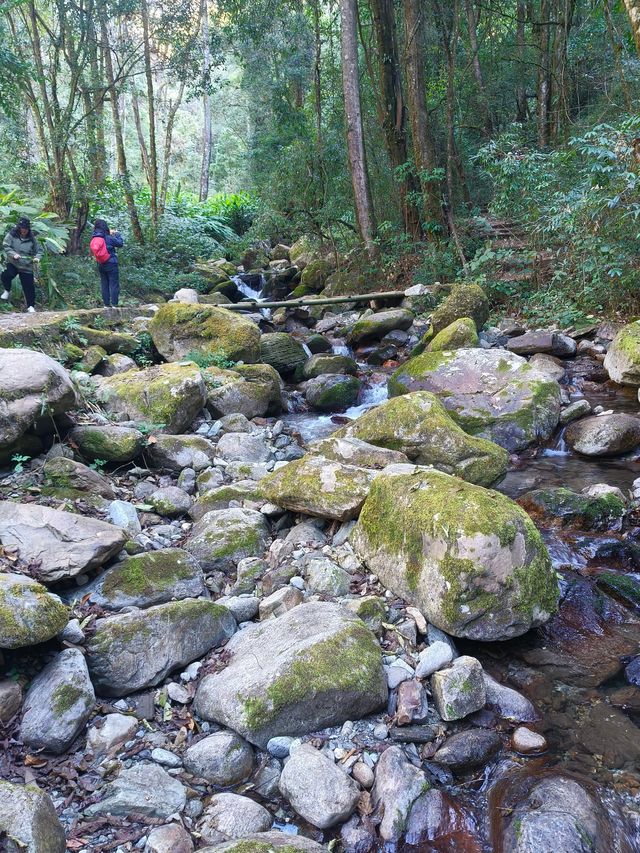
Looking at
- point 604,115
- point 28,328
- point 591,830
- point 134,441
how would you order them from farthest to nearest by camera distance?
1. point 604,115
2. point 28,328
3. point 134,441
4. point 591,830

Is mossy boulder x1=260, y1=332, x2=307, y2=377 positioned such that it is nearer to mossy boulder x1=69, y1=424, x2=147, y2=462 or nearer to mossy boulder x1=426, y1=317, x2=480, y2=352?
mossy boulder x1=426, y1=317, x2=480, y2=352

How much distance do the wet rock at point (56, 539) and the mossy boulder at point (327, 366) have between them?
6.23m

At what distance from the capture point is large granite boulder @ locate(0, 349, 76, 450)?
4.83 metres

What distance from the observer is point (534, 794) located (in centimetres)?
277

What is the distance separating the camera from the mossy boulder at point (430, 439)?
580cm

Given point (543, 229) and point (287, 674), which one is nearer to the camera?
point (287, 674)

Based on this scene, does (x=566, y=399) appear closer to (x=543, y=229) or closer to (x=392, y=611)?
(x=543, y=229)

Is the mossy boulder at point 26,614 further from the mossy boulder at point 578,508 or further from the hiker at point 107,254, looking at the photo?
the hiker at point 107,254

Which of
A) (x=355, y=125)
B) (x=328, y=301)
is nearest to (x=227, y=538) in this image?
(x=328, y=301)

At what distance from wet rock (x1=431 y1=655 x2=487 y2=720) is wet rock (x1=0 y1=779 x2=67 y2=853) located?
6.02 feet

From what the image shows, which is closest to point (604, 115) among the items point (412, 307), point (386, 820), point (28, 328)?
point (412, 307)

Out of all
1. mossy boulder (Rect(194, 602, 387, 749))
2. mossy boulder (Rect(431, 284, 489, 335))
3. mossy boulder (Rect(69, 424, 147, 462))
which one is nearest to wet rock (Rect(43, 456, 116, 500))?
mossy boulder (Rect(69, 424, 147, 462))

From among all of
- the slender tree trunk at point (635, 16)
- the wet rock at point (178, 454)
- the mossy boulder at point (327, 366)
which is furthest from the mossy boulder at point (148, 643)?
the mossy boulder at point (327, 366)

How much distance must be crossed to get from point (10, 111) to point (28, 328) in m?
6.40
